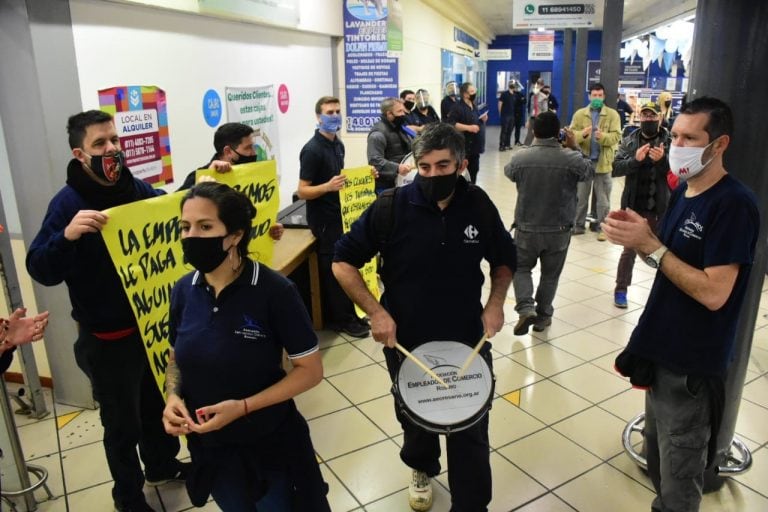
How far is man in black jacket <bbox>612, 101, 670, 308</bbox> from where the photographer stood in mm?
4734

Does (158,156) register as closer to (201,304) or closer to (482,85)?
(201,304)

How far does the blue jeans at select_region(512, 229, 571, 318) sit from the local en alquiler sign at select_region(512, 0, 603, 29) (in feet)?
20.1

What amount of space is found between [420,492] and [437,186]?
1.47 meters

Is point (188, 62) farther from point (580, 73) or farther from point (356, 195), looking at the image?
point (580, 73)

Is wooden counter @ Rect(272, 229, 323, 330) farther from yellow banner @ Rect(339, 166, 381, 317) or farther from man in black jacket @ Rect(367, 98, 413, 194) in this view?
man in black jacket @ Rect(367, 98, 413, 194)

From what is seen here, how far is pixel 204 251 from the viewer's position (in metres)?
1.76

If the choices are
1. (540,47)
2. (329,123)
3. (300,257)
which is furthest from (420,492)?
(540,47)

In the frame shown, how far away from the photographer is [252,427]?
1.83m

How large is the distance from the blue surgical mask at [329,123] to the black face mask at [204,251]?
2599 millimetres

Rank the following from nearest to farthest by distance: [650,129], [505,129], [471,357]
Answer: [471,357], [650,129], [505,129]

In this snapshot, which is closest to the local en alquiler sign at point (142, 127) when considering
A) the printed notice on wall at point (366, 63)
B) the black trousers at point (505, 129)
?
the printed notice on wall at point (366, 63)

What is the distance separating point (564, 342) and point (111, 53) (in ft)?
12.3

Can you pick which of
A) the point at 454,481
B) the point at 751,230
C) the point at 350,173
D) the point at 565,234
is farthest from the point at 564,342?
the point at 751,230

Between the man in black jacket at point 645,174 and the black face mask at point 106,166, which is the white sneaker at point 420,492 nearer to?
the black face mask at point 106,166
